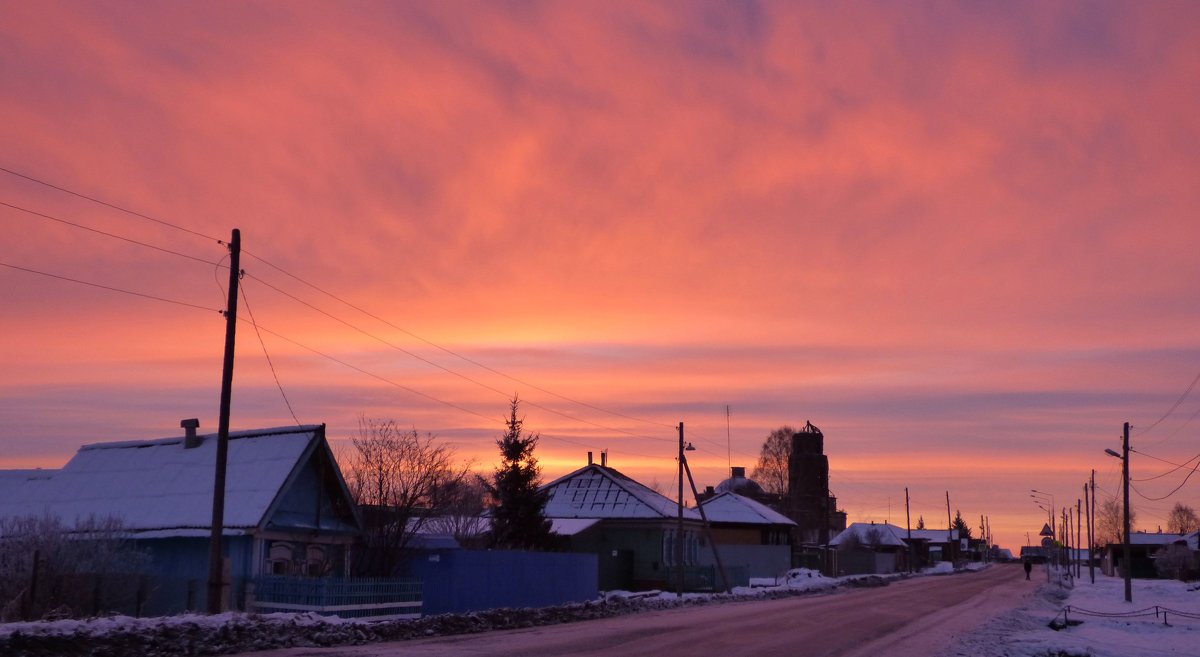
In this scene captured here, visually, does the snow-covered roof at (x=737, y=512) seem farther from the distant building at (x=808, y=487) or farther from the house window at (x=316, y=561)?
the house window at (x=316, y=561)

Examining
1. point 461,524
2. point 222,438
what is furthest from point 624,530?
point 222,438

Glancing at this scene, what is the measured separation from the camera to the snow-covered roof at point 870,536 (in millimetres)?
134250

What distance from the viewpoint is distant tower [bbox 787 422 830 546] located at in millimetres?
116688

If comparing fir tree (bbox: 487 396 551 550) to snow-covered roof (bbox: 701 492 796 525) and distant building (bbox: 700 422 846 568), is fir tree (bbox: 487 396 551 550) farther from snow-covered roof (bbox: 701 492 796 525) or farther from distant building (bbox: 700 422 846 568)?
distant building (bbox: 700 422 846 568)

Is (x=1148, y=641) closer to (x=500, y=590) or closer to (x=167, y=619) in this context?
(x=500, y=590)

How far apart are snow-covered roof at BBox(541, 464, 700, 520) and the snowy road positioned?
53.6 feet

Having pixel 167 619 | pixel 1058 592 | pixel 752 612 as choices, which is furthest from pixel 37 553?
pixel 1058 592

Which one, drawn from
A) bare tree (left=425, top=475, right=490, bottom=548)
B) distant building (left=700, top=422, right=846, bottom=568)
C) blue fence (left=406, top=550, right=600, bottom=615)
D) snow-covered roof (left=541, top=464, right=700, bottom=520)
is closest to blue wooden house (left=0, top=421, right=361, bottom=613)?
blue fence (left=406, top=550, right=600, bottom=615)

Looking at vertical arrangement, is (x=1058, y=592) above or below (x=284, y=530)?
below

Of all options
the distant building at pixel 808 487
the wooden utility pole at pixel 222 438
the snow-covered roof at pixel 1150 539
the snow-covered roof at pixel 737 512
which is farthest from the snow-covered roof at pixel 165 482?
the snow-covered roof at pixel 1150 539

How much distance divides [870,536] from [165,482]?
372ft

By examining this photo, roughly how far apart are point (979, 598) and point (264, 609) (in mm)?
36567

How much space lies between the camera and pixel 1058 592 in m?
63.6

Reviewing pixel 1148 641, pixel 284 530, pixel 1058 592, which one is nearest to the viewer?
pixel 1148 641
